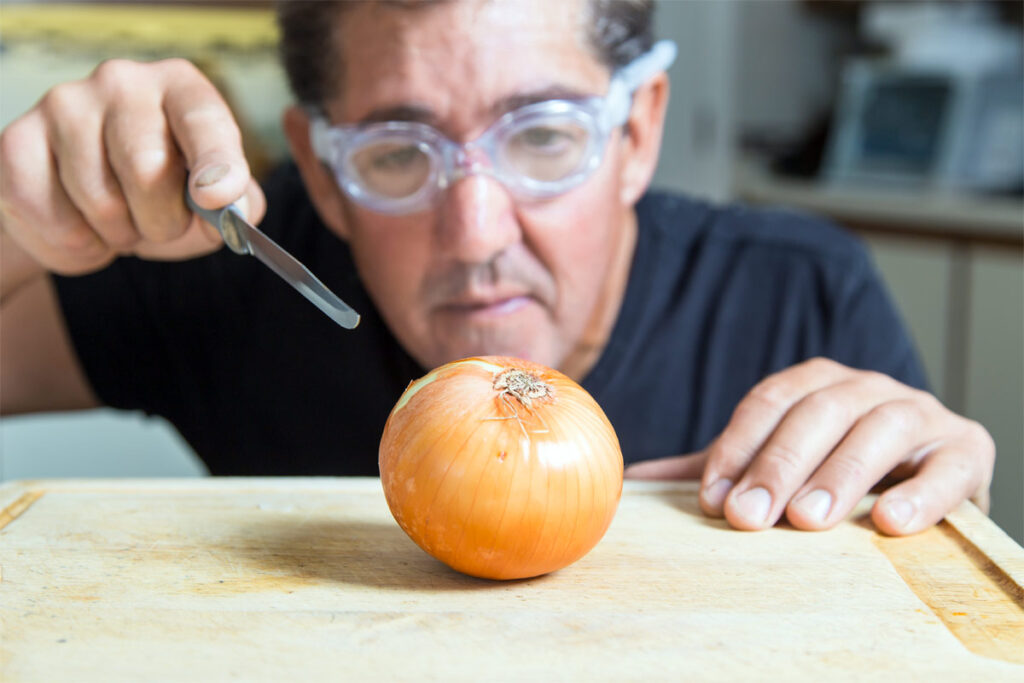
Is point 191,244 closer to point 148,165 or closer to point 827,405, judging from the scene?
point 148,165

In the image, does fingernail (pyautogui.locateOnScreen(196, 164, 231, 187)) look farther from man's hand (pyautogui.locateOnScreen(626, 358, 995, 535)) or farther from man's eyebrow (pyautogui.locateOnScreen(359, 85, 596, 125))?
man's hand (pyautogui.locateOnScreen(626, 358, 995, 535))

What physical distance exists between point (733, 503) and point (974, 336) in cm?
204

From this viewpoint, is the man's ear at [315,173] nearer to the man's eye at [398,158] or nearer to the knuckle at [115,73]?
the man's eye at [398,158]

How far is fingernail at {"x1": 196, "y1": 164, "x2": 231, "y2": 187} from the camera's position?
791 mm

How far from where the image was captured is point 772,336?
1.40 metres

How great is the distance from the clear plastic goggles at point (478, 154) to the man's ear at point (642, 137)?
0.46ft

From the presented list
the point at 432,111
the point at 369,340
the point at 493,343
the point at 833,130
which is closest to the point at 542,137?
the point at 432,111

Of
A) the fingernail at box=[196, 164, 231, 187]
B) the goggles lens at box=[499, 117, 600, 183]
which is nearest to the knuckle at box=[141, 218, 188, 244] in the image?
the fingernail at box=[196, 164, 231, 187]

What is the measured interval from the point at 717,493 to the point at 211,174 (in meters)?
0.48

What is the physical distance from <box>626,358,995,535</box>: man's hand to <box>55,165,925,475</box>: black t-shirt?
0.48m

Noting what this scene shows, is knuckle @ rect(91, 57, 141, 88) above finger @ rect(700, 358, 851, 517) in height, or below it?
above

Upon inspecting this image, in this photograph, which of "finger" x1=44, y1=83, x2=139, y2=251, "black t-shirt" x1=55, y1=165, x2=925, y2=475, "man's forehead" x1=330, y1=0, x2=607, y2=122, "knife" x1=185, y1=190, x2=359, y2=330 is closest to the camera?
"knife" x1=185, y1=190, x2=359, y2=330

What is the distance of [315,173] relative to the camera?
1.23 m

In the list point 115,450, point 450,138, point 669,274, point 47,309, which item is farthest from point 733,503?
point 115,450
